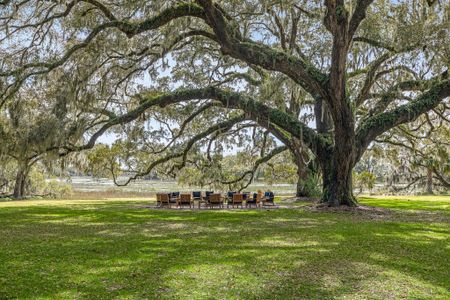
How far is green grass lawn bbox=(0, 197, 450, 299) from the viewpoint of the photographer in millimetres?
5133

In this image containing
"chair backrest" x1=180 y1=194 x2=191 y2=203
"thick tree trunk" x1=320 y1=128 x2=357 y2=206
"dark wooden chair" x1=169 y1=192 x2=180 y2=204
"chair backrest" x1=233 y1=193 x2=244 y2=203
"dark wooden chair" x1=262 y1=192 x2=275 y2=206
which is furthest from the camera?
"dark wooden chair" x1=169 y1=192 x2=180 y2=204

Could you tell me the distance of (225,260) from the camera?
6.77 metres

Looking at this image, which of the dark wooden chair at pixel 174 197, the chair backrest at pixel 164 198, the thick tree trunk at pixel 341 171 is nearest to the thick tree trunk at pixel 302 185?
the thick tree trunk at pixel 341 171

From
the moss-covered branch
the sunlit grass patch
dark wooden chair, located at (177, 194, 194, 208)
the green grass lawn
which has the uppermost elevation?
the moss-covered branch

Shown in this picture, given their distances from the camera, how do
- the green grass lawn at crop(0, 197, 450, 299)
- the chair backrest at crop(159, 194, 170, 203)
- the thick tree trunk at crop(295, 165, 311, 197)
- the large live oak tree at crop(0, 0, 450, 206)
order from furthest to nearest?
the thick tree trunk at crop(295, 165, 311, 197), the chair backrest at crop(159, 194, 170, 203), the large live oak tree at crop(0, 0, 450, 206), the green grass lawn at crop(0, 197, 450, 299)

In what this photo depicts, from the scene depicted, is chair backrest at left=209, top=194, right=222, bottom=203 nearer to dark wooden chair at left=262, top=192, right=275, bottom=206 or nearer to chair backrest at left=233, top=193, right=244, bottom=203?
chair backrest at left=233, top=193, right=244, bottom=203

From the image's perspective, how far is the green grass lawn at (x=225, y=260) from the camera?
202 inches

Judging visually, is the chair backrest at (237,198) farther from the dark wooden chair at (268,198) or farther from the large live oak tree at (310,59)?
the large live oak tree at (310,59)

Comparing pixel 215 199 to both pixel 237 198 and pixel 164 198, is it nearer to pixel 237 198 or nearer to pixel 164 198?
pixel 237 198

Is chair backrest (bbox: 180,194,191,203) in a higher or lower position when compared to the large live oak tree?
lower

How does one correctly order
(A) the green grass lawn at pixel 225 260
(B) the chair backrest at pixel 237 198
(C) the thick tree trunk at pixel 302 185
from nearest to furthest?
(A) the green grass lawn at pixel 225 260
(B) the chair backrest at pixel 237 198
(C) the thick tree trunk at pixel 302 185

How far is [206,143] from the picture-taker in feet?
70.6

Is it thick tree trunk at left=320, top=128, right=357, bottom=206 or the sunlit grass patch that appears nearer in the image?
thick tree trunk at left=320, top=128, right=357, bottom=206

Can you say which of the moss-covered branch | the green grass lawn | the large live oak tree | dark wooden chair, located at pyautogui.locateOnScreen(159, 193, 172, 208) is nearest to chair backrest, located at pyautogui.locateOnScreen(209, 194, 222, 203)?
dark wooden chair, located at pyautogui.locateOnScreen(159, 193, 172, 208)
